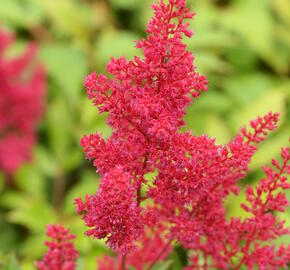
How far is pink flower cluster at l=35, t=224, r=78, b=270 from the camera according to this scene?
1.66 meters

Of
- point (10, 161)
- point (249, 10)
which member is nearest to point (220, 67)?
point (249, 10)

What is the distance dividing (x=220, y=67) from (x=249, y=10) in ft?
2.83

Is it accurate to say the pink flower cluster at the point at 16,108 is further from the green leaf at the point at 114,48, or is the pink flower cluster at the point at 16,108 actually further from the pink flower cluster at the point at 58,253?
the pink flower cluster at the point at 58,253

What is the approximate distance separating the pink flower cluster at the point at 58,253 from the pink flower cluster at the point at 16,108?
228 cm

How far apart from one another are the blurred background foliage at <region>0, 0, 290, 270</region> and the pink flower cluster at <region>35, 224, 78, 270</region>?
1659 millimetres

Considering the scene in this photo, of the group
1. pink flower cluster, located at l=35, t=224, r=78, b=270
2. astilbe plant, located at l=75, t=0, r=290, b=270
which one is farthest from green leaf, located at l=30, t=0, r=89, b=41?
astilbe plant, located at l=75, t=0, r=290, b=270

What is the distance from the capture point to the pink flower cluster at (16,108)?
12.6ft

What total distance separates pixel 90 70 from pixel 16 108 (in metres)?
1.23

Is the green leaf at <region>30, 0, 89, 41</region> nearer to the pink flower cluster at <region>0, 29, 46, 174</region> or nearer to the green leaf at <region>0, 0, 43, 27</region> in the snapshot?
the green leaf at <region>0, 0, 43, 27</region>

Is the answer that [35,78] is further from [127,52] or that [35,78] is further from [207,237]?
[207,237]

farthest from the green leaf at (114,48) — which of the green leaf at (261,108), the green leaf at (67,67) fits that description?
the green leaf at (261,108)

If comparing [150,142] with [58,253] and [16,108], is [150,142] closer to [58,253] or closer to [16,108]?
[58,253]

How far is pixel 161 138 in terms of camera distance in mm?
1363

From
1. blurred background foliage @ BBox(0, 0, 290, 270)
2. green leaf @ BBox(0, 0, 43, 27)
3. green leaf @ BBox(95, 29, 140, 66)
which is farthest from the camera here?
green leaf @ BBox(0, 0, 43, 27)
